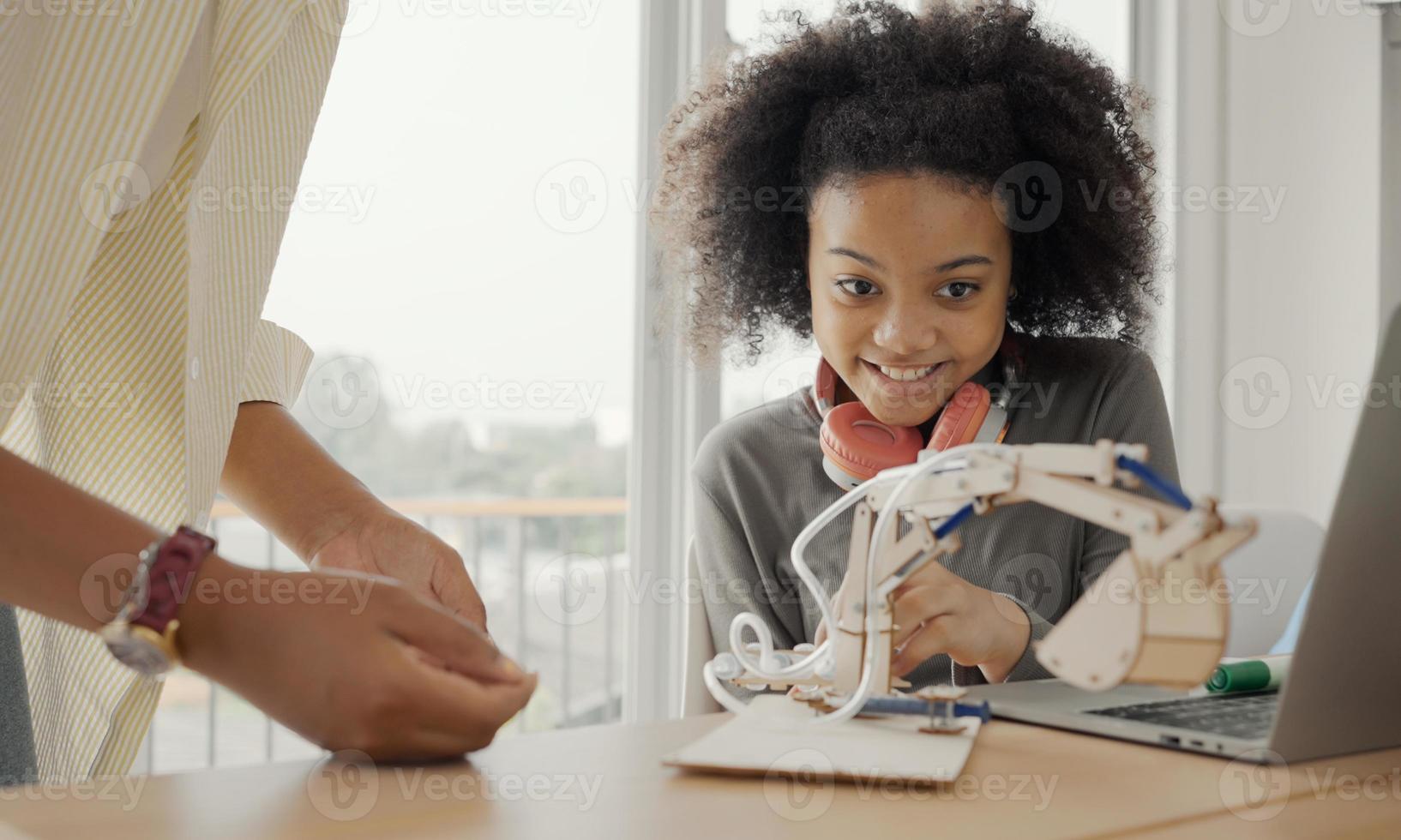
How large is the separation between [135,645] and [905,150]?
37.3 inches

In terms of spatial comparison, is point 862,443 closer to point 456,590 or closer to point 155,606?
point 456,590

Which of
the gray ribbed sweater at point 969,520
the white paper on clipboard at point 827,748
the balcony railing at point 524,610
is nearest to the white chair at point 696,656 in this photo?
the gray ribbed sweater at point 969,520

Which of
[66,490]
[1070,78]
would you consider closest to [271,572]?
[66,490]

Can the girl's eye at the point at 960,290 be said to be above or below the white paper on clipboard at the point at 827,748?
above

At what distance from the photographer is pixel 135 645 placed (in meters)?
0.55

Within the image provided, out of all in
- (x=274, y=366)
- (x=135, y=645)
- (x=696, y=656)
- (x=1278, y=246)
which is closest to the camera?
(x=135, y=645)

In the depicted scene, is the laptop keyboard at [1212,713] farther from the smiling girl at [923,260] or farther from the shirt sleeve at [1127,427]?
the shirt sleeve at [1127,427]

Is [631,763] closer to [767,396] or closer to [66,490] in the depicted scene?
[66,490]

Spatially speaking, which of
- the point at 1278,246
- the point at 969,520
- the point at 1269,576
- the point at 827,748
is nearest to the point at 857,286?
the point at 969,520

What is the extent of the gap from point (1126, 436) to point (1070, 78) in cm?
42

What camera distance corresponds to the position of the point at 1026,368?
1.44 m

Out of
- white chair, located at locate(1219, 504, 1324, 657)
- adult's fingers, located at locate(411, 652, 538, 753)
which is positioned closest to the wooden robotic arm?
adult's fingers, located at locate(411, 652, 538, 753)

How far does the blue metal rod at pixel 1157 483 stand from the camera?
0.57 metres

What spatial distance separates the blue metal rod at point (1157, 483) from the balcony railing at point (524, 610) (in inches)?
A: 108
